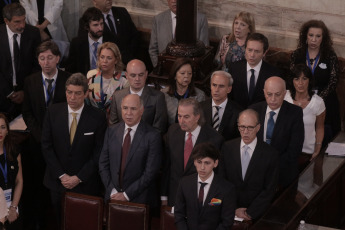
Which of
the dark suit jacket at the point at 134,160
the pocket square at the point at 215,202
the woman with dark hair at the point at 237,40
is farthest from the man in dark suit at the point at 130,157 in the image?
the woman with dark hair at the point at 237,40

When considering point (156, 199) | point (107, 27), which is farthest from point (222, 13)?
point (156, 199)

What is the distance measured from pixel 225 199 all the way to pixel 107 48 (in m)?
2.14

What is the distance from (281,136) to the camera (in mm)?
7379

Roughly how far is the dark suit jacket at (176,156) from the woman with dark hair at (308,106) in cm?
102

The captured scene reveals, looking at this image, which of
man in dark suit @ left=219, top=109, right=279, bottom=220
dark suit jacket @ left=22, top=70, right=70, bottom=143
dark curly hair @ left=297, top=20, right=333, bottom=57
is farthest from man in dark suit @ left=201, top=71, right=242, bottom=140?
dark suit jacket @ left=22, top=70, right=70, bottom=143

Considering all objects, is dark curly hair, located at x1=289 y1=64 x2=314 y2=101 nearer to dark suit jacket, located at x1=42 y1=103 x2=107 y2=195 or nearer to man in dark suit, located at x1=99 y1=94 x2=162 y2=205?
man in dark suit, located at x1=99 y1=94 x2=162 y2=205

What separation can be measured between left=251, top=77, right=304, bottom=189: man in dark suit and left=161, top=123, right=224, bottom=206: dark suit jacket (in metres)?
0.51

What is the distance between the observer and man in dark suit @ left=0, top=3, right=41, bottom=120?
8.45m

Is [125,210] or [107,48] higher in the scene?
[107,48]

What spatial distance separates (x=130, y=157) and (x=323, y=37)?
239cm

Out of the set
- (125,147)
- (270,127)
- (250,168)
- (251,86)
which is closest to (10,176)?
(125,147)

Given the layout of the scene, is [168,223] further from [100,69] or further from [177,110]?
[100,69]

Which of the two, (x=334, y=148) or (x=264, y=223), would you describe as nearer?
(x=264, y=223)

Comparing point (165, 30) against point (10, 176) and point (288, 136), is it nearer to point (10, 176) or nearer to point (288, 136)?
point (288, 136)
